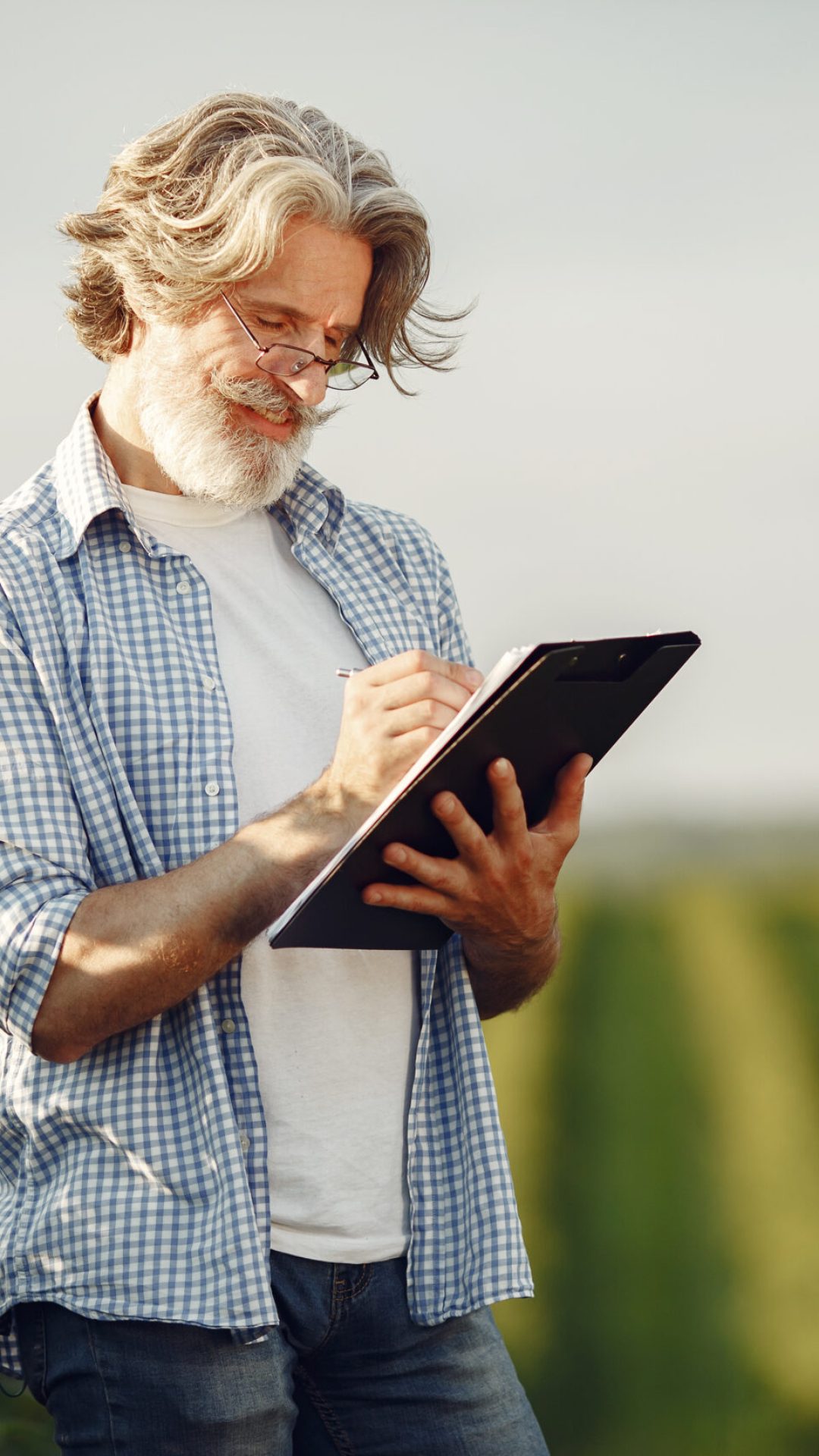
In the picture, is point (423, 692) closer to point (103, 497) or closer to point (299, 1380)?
point (103, 497)

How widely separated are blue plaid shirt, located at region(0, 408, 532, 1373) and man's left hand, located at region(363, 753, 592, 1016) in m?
0.09

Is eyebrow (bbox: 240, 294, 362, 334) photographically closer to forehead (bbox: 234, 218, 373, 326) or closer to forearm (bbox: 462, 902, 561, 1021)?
forehead (bbox: 234, 218, 373, 326)

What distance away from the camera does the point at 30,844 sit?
133 centimetres

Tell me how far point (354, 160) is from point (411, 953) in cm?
98

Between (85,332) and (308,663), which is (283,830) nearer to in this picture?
(308,663)

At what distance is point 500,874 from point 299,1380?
60cm

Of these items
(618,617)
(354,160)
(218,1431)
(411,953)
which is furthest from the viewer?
(618,617)

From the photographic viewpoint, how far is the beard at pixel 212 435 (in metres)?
1.59

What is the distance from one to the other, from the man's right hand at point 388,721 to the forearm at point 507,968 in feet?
0.97

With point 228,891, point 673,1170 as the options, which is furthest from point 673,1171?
point 228,891

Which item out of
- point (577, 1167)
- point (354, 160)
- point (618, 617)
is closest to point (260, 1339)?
point (354, 160)

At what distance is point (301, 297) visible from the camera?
1615 millimetres

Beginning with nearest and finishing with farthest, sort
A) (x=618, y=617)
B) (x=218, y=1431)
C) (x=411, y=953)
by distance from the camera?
1. (x=218, y=1431)
2. (x=411, y=953)
3. (x=618, y=617)

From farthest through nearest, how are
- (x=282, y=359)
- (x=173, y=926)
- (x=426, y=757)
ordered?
(x=282, y=359), (x=173, y=926), (x=426, y=757)
